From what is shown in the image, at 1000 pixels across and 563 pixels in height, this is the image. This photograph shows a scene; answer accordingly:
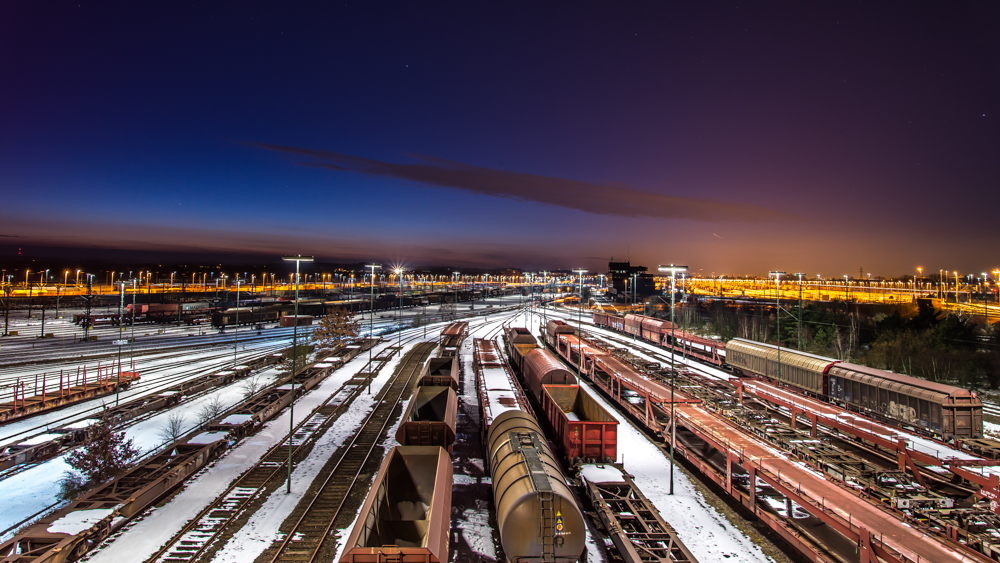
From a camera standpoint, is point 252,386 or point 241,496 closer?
point 241,496

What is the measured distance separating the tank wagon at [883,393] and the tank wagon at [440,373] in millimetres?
21501

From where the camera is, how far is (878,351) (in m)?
36.2

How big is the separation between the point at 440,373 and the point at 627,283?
121 metres

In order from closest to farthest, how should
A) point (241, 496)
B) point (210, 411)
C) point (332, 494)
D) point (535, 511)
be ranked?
point (535, 511) < point (241, 496) < point (332, 494) < point (210, 411)

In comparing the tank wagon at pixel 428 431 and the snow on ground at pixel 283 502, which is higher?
the tank wagon at pixel 428 431

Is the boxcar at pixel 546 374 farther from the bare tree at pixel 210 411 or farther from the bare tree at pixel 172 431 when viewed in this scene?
the bare tree at pixel 172 431

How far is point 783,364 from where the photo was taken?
2891 centimetres

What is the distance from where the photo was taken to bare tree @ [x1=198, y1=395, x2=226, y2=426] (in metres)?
23.8

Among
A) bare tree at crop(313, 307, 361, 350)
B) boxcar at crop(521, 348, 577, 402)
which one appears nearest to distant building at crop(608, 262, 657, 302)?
bare tree at crop(313, 307, 361, 350)

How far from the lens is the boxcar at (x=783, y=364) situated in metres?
26.0

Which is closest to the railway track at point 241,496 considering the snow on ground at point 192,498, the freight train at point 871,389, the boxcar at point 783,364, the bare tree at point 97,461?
the snow on ground at point 192,498

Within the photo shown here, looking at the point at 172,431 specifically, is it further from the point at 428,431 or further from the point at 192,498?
the point at 428,431

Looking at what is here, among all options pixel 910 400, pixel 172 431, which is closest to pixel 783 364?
pixel 910 400

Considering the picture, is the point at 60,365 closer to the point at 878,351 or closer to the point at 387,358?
the point at 387,358
